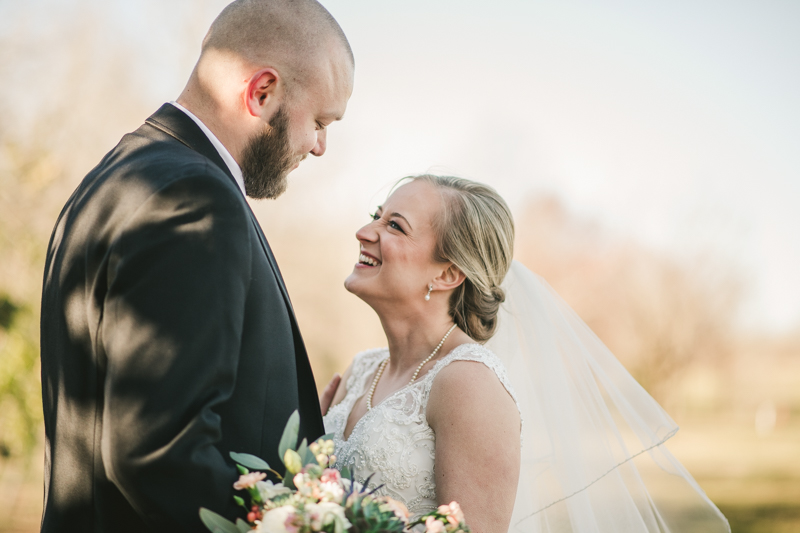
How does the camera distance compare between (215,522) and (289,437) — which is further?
(289,437)

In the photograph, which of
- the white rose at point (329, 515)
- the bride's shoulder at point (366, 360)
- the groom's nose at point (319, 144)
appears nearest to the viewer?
the white rose at point (329, 515)

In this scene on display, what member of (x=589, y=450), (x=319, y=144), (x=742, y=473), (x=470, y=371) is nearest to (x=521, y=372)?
(x=589, y=450)

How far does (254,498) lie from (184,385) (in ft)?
1.03

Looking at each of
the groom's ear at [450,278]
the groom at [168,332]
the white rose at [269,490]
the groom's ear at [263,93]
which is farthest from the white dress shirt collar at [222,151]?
the groom's ear at [450,278]

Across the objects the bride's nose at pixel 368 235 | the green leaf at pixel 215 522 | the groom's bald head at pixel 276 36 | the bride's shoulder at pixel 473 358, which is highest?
the groom's bald head at pixel 276 36

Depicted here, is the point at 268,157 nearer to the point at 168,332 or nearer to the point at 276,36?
the point at 276,36

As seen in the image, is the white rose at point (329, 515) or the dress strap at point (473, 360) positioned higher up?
the white rose at point (329, 515)

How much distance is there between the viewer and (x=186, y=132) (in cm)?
188

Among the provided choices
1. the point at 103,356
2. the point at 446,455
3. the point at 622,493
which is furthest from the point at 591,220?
the point at 103,356

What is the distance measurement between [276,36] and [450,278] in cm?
149

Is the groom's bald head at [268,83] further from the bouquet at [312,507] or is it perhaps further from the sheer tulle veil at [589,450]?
the sheer tulle veil at [589,450]

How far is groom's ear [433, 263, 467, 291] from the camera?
10.1 feet

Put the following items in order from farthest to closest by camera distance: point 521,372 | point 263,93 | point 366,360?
point 366,360 < point 521,372 < point 263,93

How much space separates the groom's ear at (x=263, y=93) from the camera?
2082 millimetres
